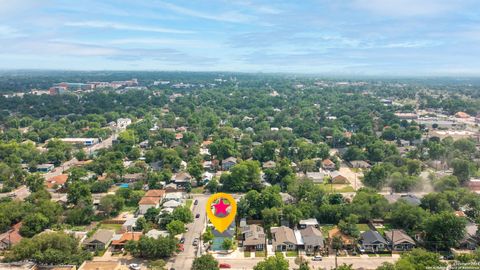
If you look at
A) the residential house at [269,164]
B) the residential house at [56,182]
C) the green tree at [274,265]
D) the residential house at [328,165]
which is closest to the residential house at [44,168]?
the residential house at [56,182]

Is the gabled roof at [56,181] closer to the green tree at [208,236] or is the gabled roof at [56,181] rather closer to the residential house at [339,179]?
the green tree at [208,236]

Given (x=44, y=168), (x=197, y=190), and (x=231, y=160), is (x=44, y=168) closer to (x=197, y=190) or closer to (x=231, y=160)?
(x=197, y=190)

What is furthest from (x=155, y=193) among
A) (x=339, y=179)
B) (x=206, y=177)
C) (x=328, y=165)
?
(x=328, y=165)

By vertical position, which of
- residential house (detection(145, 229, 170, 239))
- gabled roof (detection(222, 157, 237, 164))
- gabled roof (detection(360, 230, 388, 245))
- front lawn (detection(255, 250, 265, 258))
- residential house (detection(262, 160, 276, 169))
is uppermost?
gabled roof (detection(222, 157, 237, 164))

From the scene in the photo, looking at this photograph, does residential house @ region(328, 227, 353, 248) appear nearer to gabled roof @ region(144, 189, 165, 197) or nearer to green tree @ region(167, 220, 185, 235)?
green tree @ region(167, 220, 185, 235)

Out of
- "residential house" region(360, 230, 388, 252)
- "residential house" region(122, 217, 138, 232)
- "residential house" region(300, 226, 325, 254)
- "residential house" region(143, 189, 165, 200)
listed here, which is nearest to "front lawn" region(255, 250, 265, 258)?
"residential house" region(300, 226, 325, 254)

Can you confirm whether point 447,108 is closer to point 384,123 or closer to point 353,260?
point 384,123

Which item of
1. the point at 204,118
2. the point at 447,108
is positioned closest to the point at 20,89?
the point at 204,118
